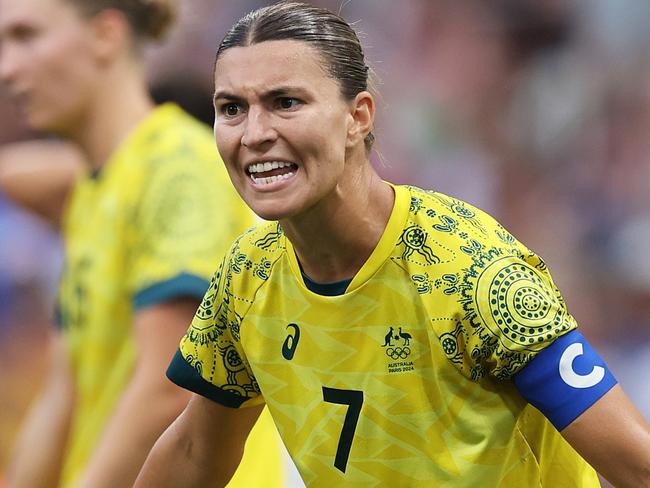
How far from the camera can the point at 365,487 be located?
8.51ft

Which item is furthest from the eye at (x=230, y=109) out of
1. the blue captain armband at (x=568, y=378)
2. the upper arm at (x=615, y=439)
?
the upper arm at (x=615, y=439)

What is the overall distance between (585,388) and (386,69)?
17.9 ft

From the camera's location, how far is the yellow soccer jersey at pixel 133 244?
389 cm

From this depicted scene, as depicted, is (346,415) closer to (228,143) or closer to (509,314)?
(509,314)

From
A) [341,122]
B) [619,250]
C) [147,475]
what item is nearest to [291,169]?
[341,122]

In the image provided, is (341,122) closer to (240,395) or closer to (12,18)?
(240,395)

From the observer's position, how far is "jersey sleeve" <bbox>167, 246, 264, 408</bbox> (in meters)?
2.71

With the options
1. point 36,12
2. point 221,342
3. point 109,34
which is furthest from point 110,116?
point 221,342

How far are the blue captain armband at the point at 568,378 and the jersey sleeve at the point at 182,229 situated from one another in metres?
1.70

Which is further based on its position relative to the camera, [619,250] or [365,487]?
[619,250]

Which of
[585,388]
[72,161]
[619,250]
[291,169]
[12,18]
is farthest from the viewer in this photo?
[619,250]

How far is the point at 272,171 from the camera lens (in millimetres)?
2451

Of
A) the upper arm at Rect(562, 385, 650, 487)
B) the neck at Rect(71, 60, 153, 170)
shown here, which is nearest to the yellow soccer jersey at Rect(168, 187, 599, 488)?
the upper arm at Rect(562, 385, 650, 487)

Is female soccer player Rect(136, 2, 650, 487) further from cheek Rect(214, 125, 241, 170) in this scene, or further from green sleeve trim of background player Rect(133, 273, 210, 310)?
green sleeve trim of background player Rect(133, 273, 210, 310)
